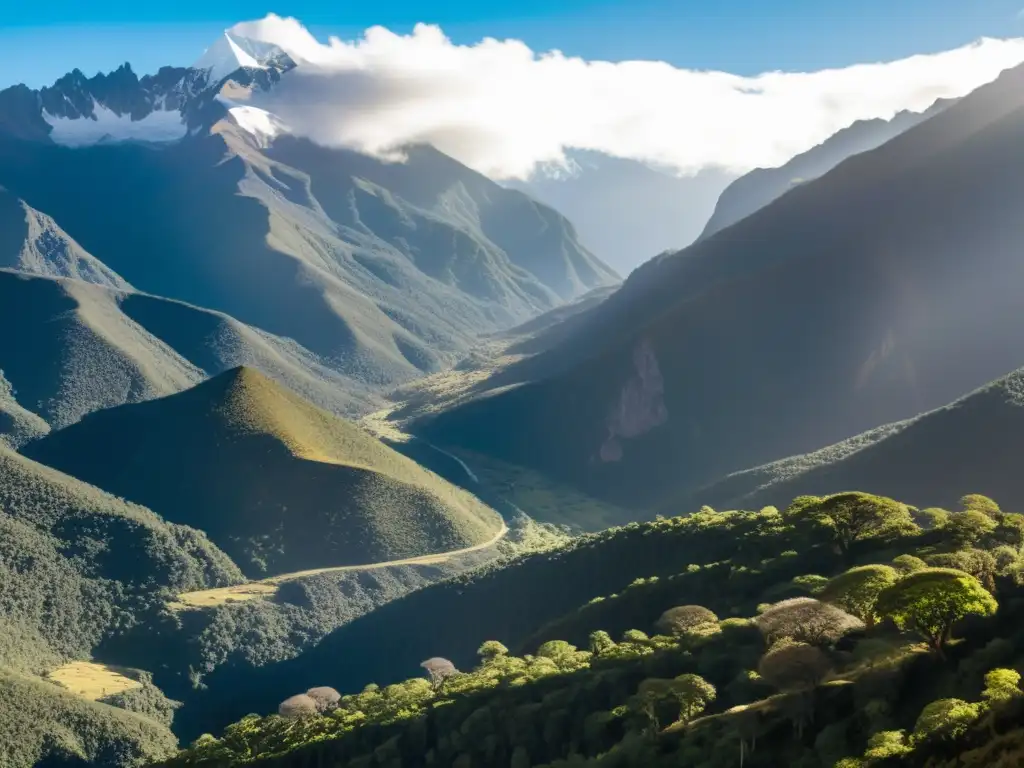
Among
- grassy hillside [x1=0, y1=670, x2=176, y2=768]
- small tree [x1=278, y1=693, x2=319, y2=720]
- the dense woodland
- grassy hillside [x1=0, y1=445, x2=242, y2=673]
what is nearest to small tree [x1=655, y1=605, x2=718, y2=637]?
the dense woodland

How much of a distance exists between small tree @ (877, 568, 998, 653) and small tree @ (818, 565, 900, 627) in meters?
5.43

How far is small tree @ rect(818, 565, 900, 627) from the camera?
67.2 metres

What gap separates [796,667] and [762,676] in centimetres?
329

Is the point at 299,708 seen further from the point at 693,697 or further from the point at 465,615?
the point at 693,697

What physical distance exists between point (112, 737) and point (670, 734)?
105 metres

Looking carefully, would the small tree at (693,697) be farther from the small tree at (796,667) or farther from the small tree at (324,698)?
the small tree at (324,698)

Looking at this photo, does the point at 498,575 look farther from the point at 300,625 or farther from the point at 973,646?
the point at 973,646

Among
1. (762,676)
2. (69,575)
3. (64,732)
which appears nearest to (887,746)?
(762,676)

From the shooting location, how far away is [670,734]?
214 ft

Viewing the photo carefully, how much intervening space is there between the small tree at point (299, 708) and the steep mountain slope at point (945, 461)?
10006 cm

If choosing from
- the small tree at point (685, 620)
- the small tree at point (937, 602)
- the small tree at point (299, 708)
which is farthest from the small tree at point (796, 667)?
the small tree at point (299, 708)

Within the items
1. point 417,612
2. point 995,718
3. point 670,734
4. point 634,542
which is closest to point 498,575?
point 417,612

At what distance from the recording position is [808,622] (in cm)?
6638

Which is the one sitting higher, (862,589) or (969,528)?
(862,589)
